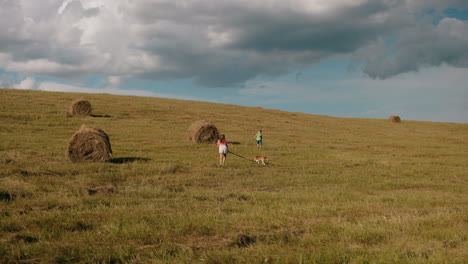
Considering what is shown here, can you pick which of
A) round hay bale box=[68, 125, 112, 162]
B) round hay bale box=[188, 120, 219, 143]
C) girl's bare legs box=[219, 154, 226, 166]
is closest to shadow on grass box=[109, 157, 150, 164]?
round hay bale box=[68, 125, 112, 162]

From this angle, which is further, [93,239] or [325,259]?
[93,239]

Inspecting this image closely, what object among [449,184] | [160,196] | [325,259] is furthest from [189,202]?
[449,184]

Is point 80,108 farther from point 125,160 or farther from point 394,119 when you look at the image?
point 394,119

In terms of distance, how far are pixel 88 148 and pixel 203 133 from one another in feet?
33.8

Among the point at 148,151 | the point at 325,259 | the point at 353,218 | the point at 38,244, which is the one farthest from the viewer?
the point at 148,151

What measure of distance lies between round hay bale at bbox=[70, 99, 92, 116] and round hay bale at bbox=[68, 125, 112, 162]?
17.8 meters

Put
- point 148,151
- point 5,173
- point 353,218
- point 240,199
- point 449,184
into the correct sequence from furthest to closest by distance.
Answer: point 148,151 < point 449,184 < point 5,173 < point 240,199 < point 353,218

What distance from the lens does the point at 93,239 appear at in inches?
245

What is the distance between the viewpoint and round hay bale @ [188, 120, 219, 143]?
26328mm

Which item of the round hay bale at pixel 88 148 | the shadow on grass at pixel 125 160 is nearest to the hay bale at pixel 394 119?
the shadow on grass at pixel 125 160

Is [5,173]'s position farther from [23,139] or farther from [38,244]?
[23,139]

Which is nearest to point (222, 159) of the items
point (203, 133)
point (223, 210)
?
point (203, 133)

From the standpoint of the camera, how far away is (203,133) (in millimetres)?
26594

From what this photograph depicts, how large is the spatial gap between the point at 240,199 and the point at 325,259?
15.6 ft
